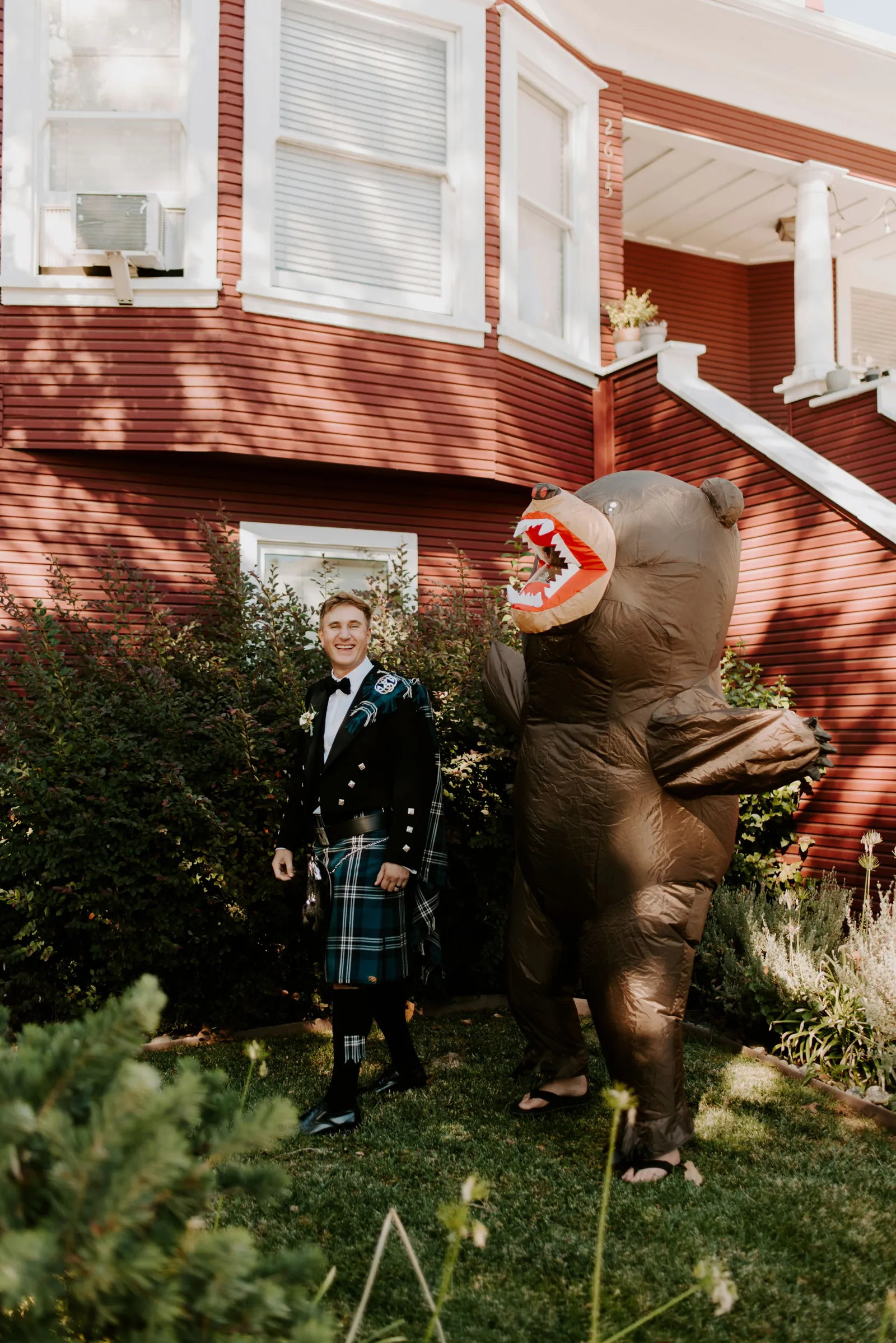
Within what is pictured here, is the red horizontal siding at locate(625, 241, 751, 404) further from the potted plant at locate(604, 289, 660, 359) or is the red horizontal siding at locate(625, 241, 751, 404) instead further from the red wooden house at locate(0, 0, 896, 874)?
the potted plant at locate(604, 289, 660, 359)


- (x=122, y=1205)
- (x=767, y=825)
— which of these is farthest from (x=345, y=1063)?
(x=767, y=825)

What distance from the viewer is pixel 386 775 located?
4.15 meters

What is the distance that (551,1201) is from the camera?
135 inches

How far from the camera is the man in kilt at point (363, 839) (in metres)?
3.99

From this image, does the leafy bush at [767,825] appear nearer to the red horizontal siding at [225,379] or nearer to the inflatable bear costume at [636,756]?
the inflatable bear costume at [636,756]

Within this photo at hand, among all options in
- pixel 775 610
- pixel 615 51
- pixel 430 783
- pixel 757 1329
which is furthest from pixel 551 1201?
pixel 615 51

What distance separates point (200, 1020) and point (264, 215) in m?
5.15

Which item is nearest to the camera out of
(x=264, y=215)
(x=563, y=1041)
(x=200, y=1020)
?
(x=563, y=1041)

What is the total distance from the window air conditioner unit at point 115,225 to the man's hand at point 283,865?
454 cm

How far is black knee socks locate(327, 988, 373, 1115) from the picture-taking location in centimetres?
397

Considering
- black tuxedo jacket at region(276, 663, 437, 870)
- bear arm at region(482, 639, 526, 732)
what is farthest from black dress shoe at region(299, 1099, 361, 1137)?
bear arm at region(482, 639, 526, 732)

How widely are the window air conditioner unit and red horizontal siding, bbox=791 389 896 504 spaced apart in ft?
17.4

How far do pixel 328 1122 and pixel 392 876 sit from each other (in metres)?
0.92

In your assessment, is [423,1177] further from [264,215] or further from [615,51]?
[615,51]
